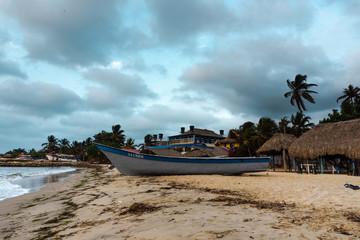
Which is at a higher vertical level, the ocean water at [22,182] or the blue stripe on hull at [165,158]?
the blue stripe on hull at [165,158]

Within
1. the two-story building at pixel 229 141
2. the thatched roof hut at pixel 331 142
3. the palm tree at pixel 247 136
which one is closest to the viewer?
the thatched roof hut at pixel 331 142

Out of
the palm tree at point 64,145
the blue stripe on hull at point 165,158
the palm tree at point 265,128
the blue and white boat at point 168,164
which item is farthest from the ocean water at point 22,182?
the palm tree at point 64,145

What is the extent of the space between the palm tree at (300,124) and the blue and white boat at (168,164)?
971 inches

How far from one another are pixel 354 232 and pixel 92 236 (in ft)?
13.7

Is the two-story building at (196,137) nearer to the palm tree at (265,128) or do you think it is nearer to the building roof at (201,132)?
the building roof at (201,132)

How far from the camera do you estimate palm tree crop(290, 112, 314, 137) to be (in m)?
36.0

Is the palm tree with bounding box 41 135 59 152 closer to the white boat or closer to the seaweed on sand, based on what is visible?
the white boat

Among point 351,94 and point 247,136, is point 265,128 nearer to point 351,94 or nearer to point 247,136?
point 247,136

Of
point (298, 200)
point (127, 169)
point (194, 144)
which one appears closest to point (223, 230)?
point (298, 200)

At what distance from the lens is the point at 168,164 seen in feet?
47.6

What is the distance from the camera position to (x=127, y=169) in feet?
48.5

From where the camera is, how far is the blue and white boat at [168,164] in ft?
46.3

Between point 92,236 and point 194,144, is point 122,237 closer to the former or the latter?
point 92,236

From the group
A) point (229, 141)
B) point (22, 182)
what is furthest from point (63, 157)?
point (22, 182)
